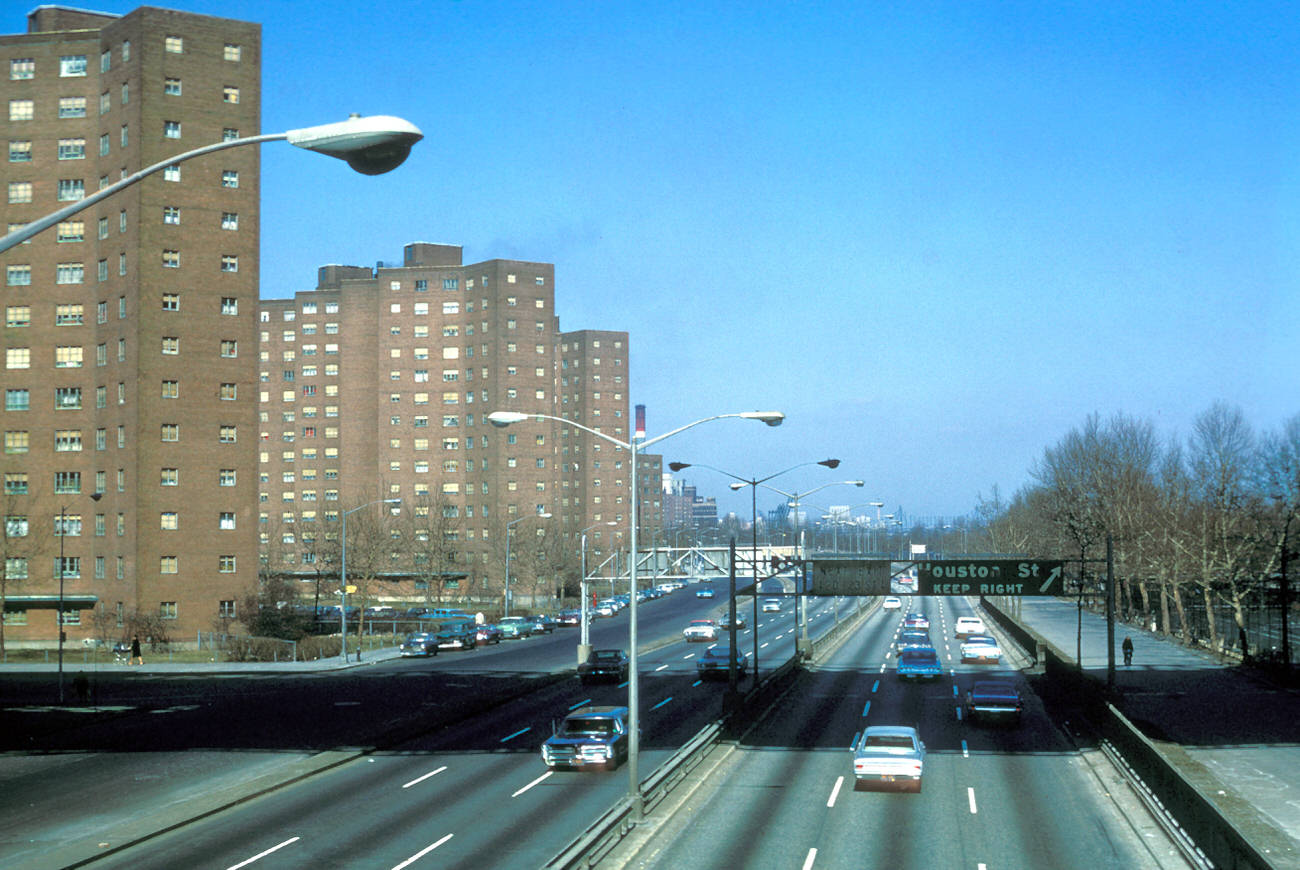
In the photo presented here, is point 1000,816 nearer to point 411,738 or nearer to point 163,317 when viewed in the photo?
point 411,738

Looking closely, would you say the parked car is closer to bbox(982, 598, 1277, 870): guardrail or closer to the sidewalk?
the sidewalk

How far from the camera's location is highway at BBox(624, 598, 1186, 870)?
83.6 ft

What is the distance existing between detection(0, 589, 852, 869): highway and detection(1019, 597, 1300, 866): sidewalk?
16.1m

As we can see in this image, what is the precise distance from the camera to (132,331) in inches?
3376

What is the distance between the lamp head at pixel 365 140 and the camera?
970 cm

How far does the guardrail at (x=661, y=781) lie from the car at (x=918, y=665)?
622 centimetres

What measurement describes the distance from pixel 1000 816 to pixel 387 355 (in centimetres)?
14168

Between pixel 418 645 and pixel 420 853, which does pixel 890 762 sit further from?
pixel 418 645

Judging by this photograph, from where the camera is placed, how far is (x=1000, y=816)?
29.5m

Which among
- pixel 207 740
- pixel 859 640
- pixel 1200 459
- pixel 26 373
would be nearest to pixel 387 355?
pixel 26 373

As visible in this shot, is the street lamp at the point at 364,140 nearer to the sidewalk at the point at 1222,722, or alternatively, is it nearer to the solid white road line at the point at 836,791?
the sidewalk at the point at 1222,722

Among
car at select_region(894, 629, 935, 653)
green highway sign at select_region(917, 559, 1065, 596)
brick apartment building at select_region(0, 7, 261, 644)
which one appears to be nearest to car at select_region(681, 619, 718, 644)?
car at select_region(894, 629, 935, 653)

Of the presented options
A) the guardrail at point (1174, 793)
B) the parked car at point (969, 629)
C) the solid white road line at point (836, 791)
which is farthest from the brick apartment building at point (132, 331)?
the guardrail at point (1174, 793)

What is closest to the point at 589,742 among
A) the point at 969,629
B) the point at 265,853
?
the point at 265,853
